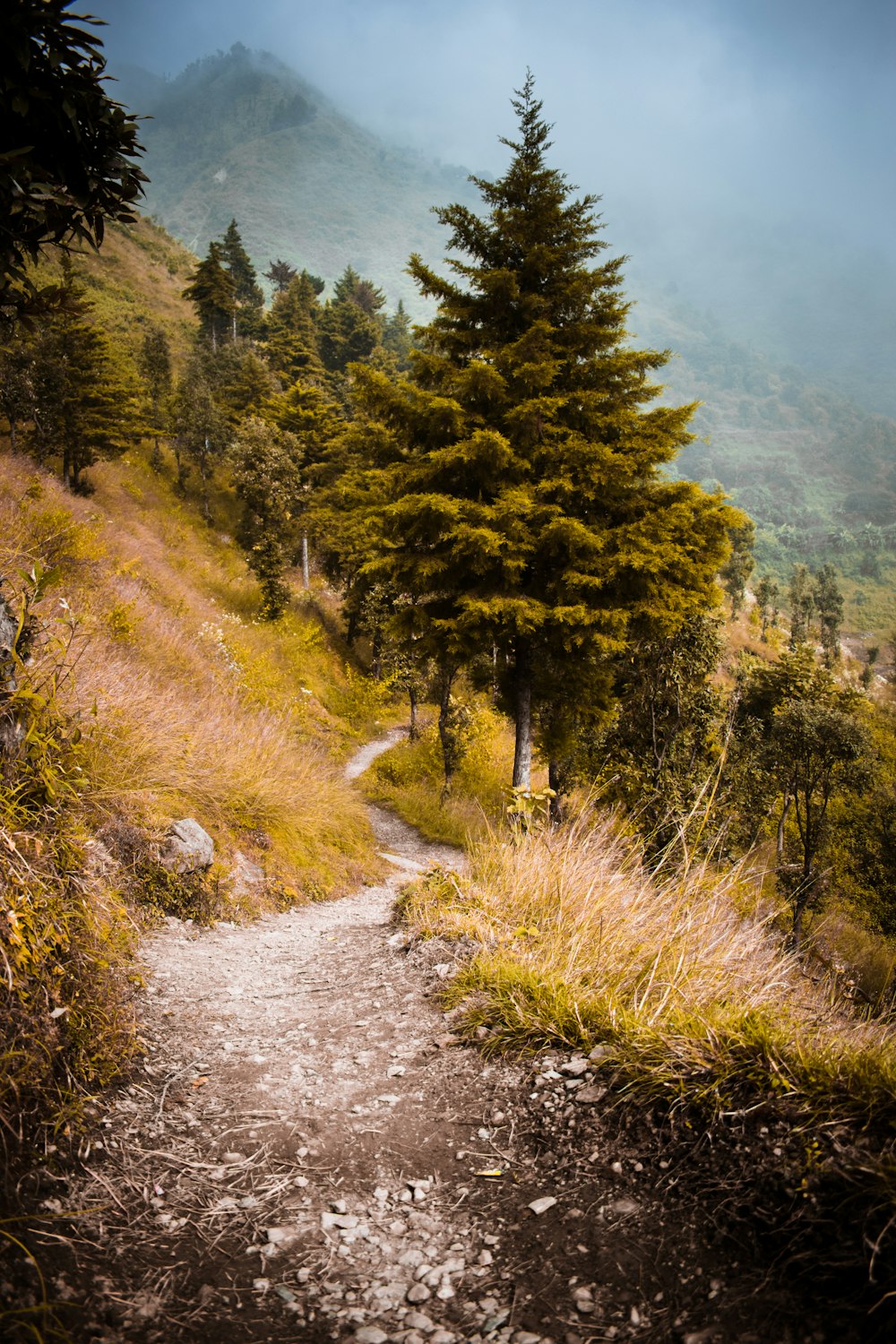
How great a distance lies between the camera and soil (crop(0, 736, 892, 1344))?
1508mm

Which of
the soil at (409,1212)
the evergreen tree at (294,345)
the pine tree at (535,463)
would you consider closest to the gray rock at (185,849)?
the soil at (409,1212)

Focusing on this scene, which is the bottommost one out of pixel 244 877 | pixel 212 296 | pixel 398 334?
pixel 244 877

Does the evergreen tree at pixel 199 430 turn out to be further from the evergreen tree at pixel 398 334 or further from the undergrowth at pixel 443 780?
the evergreen tree at pixel 398 334

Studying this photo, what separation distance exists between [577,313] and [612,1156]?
1244 cm

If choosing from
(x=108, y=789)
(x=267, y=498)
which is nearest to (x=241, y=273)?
(x=267, y=498)

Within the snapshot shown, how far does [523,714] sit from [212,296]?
4961cm

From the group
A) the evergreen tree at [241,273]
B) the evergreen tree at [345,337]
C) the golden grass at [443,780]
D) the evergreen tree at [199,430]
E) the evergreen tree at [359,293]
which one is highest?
the evergreen tree at [359,293]

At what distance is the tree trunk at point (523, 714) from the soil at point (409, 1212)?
8197mm

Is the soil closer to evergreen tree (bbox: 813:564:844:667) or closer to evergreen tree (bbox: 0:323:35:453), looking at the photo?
evergreen tree (bbox: 0:323:35:453)

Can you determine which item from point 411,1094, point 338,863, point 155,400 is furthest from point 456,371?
point 155,400

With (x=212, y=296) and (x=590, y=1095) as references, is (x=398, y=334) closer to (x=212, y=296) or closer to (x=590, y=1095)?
(x=212, y=296)

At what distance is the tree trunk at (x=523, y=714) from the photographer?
11.2 metres

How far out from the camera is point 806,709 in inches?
866

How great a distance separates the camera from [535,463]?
10.7 metres
